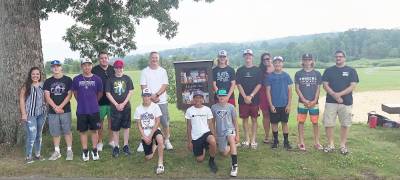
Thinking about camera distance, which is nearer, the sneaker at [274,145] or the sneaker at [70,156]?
the sneaker at [70,156]

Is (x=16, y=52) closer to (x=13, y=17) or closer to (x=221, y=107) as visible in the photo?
(x=13, y=17)

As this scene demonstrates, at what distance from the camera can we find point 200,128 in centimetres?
782

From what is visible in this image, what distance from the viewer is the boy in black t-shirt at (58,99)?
25.8 ft

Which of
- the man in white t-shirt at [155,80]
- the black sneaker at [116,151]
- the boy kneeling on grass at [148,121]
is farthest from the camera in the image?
the man in white t-shirt at [155,80]

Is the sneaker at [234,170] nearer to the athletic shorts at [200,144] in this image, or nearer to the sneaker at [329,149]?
the athletic shorts at [200,144]

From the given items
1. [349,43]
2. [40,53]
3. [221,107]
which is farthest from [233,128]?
[349,43]

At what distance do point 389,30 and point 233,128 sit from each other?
117 m

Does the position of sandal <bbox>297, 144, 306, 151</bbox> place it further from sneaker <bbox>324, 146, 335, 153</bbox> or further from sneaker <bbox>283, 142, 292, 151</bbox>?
sneaker <bbox>324, 146, 335, 153</bbox>

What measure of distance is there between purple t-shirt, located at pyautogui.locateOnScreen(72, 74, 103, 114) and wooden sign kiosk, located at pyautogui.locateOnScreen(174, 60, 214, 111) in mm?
1729

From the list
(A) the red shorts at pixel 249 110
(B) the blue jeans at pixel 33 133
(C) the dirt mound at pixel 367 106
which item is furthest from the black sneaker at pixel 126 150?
(C) the dirt mound at pixel 367 106

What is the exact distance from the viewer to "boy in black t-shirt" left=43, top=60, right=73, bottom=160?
25.8 feet

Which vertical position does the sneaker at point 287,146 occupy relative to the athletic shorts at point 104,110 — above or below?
below

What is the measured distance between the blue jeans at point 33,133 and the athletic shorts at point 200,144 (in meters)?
3.05

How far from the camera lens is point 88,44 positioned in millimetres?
10859
